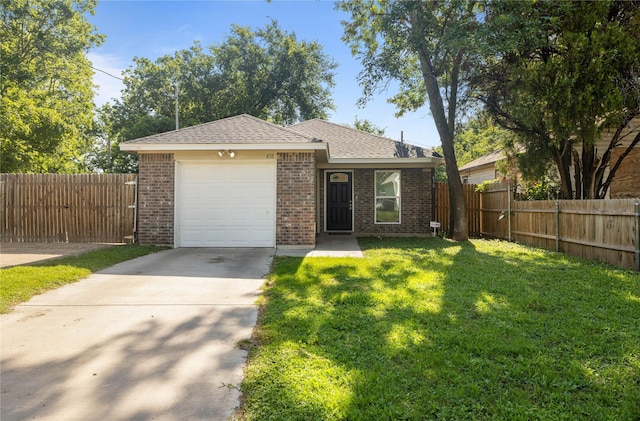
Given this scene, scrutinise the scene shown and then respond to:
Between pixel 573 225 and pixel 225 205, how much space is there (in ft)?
26.7

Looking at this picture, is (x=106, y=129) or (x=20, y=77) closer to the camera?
(x=20, y=77)

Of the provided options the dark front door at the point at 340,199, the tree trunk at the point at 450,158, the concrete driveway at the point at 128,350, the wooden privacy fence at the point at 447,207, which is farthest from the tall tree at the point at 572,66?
the concrete driveway at the point at 128,350

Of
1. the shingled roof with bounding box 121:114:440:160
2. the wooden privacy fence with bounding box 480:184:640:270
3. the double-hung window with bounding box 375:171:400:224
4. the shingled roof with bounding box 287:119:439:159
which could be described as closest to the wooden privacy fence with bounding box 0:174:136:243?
the shingled roof with bounding box 121:114:440:160

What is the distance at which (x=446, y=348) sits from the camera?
323 centimetres

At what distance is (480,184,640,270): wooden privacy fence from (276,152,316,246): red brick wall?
19.3 ft

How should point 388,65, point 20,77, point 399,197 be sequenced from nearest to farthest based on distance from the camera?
point 388,65
point 399,197
point 20,77

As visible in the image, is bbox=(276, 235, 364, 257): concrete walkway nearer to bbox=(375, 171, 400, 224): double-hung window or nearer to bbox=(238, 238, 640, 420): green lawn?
bbox=(238, 238, 640, 420): green lawn

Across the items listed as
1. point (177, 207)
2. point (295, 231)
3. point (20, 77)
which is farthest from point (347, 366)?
point (20, 77)

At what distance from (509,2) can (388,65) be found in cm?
361

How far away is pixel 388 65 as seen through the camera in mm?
11594

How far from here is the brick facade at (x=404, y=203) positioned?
1308 centimetres

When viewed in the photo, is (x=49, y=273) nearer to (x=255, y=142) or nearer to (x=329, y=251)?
(x=255, y=142)

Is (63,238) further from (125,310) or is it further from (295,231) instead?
(125,310)

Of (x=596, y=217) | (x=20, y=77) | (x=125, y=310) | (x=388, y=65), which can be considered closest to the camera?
(x=125, y=310)
